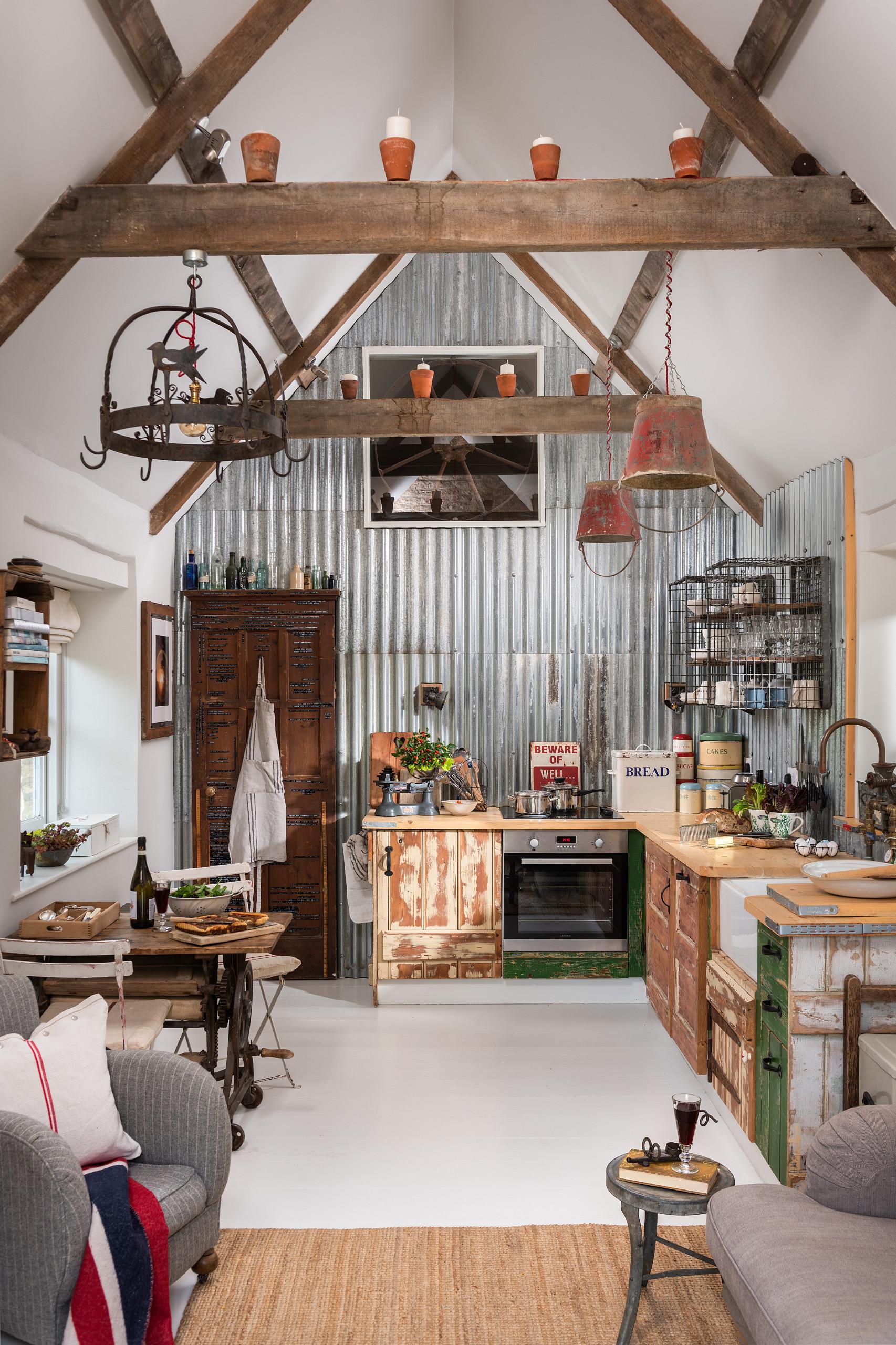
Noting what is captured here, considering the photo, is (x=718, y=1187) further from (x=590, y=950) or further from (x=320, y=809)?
(x=320, y=809)

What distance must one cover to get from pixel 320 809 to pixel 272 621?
4.14 ft

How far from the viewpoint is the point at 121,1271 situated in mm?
2564

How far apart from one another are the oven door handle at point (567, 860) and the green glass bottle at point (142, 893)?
243 centimetres

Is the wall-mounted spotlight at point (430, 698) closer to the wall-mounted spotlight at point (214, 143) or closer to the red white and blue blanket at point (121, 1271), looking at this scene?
the wall-mounted spotlight at point (214, 143)

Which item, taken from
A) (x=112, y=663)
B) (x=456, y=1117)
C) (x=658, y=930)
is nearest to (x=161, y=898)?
(x=456, y=1117)

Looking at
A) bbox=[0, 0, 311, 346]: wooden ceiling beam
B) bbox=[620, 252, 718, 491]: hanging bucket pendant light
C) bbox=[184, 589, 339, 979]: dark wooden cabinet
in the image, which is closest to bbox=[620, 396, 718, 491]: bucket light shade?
bbox=[620, 252, 718, 491]: hanging bucket pendant light

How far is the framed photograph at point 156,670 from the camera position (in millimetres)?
6223

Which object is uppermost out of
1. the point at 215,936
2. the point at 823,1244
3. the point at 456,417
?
the point at 456,417

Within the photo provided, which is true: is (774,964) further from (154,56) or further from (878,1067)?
(154,56)

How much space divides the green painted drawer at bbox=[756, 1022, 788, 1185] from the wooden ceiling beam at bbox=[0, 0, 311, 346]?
3.63 m

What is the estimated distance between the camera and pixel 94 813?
600 cm

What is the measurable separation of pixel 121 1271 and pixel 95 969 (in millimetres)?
1439

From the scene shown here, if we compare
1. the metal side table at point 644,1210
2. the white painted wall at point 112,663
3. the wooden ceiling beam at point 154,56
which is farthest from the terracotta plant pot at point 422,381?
the metal side table at point 644,1210

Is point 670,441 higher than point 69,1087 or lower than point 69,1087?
higher
